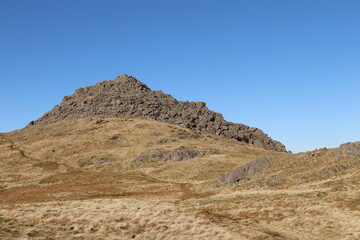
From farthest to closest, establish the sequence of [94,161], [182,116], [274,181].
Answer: [182,116] → [94,161] → [274,181]

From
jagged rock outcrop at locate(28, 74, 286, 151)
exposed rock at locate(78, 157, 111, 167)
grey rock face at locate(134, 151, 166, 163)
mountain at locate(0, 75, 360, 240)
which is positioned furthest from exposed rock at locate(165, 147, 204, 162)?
jagged rock outcrop at locate(28, 74, 286, 151)

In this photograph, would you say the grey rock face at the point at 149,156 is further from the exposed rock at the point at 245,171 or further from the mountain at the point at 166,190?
the exposed rock at the point at 245,171

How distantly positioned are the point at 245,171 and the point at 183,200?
68.8ft

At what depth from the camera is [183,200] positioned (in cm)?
4306

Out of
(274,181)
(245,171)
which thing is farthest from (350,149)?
A: (245,171)

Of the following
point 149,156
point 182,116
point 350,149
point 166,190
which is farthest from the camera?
point 182,116

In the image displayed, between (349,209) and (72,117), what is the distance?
178949 mm

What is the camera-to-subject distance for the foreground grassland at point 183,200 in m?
25.5

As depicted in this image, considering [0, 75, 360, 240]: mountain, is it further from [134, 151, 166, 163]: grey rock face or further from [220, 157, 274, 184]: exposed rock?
[134, 151, 166, 163]: grey rock face

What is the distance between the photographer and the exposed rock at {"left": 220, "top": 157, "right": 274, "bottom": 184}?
5719cm

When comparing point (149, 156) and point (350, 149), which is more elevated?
point (149, 156)

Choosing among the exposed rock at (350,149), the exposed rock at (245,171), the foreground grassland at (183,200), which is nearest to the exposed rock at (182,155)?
the foreground grassland at (183,200)

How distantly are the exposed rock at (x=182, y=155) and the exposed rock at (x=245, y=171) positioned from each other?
3529 cm

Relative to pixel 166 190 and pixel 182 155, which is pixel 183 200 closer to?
pixel 166 190
